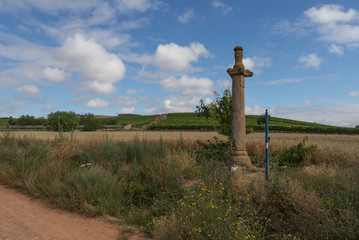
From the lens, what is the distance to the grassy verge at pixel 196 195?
161 inches

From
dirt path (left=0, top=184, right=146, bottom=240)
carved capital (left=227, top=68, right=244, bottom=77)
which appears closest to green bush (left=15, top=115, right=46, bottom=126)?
dirt path (left=0, top=184, right=146, bottom=240)

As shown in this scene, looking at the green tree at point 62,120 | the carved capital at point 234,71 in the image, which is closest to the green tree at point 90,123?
the green tree at point 62,120

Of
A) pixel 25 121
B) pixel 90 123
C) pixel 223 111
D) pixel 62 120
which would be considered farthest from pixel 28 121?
pixel 223 111

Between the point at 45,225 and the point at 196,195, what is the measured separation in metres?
3.13

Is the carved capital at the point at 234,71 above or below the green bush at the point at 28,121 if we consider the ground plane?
above

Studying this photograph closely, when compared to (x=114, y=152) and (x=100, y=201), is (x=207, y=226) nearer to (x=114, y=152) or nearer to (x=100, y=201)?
(x=100, y=201)

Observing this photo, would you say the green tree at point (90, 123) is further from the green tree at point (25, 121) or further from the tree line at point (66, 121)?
the green tree at point (25, 121)

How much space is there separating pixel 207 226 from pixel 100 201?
275cm

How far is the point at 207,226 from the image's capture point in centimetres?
396

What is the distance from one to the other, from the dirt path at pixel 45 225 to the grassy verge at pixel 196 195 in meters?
0.32

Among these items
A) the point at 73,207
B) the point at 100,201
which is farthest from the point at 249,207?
the point at 73,207

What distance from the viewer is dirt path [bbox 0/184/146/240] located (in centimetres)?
449

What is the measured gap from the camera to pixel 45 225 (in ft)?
16.4

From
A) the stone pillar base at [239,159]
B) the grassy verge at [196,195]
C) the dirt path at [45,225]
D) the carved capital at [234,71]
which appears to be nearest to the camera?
the grassy verge at [196,195]
